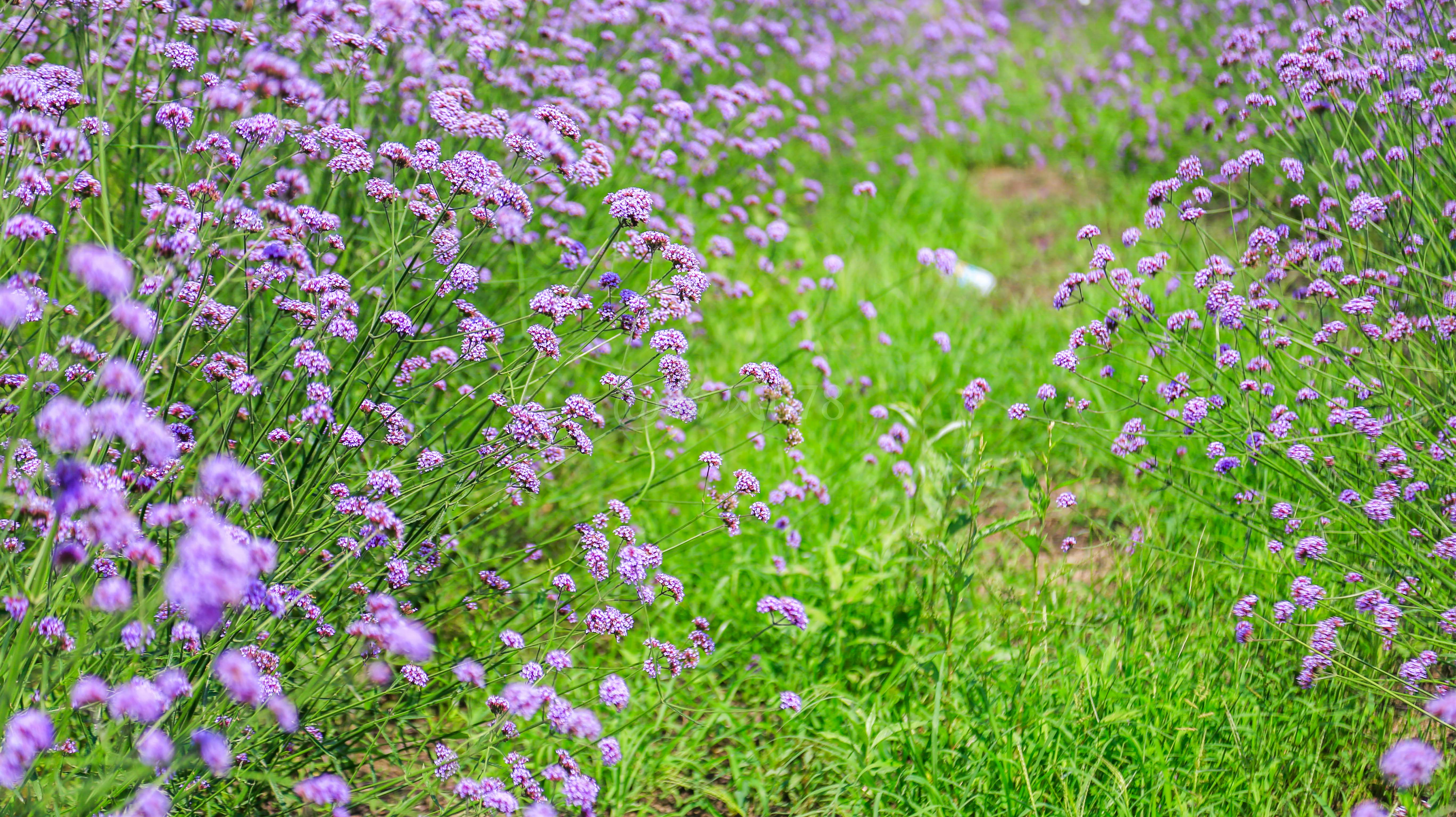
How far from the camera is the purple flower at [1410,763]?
5.99ft

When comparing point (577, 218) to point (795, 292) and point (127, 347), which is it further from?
point (127, 347)

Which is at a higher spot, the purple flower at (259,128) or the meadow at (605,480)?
the purple flower at (259,128)

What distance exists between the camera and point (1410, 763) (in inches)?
72.2

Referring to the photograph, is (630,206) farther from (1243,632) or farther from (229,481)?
(1243,632)

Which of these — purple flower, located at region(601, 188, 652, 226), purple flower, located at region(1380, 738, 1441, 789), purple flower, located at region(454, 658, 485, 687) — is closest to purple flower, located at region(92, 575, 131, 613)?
purple flower, located at region(454, 658, 485, 687)

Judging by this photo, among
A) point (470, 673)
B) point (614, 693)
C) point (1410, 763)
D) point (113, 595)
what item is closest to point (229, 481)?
point (113, 595)

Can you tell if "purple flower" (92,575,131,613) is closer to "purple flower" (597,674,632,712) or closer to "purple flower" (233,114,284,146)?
"purple flower" (597,674,632,712)

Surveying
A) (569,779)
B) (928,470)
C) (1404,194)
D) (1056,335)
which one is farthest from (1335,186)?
(569,779)

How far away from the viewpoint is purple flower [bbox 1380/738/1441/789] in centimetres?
183

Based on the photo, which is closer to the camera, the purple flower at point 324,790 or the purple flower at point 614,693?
the purple flower at point 324,790

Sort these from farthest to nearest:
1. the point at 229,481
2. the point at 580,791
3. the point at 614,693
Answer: the point at 614,693 < the point at 580,791 < the point at 229,481

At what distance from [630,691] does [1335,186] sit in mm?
2603

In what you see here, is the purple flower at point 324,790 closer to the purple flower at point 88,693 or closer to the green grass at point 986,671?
the purple flower at point 88,693

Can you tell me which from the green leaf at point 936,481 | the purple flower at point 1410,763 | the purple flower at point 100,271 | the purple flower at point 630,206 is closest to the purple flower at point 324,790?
the purple flower at point 100,271
